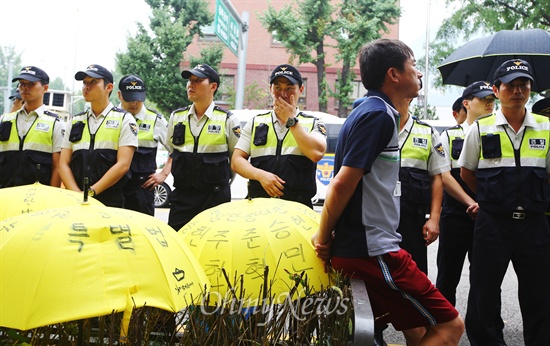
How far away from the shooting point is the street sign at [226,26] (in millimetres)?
13164

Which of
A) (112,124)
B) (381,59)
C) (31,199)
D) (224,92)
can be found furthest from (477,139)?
(224,92)

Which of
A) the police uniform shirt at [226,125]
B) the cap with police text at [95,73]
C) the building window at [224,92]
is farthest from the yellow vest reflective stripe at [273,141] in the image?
the building window at [224,92]

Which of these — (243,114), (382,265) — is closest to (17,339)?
(382,265)

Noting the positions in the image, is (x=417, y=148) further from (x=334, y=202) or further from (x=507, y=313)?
(x=507, y=313)

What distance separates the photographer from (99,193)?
5.14 meters

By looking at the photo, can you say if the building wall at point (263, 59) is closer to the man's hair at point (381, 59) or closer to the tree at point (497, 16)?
the tree at point (497, 16)

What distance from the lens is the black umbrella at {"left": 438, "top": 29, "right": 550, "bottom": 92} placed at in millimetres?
6043

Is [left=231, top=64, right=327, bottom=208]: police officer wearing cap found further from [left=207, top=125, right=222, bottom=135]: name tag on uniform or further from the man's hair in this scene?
the man's hair

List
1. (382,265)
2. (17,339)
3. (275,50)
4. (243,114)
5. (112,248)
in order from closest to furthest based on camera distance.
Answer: (112,248) < (17,339) < (382,265) < (243,114) < (275,50)

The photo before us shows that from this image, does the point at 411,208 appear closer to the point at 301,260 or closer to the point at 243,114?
the point at 301,260

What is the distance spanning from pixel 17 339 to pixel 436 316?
A: 176 centimetres

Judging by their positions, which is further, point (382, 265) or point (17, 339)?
point (382, 265)

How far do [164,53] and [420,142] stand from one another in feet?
87.0

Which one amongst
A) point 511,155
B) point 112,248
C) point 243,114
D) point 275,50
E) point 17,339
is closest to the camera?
point 112,248
